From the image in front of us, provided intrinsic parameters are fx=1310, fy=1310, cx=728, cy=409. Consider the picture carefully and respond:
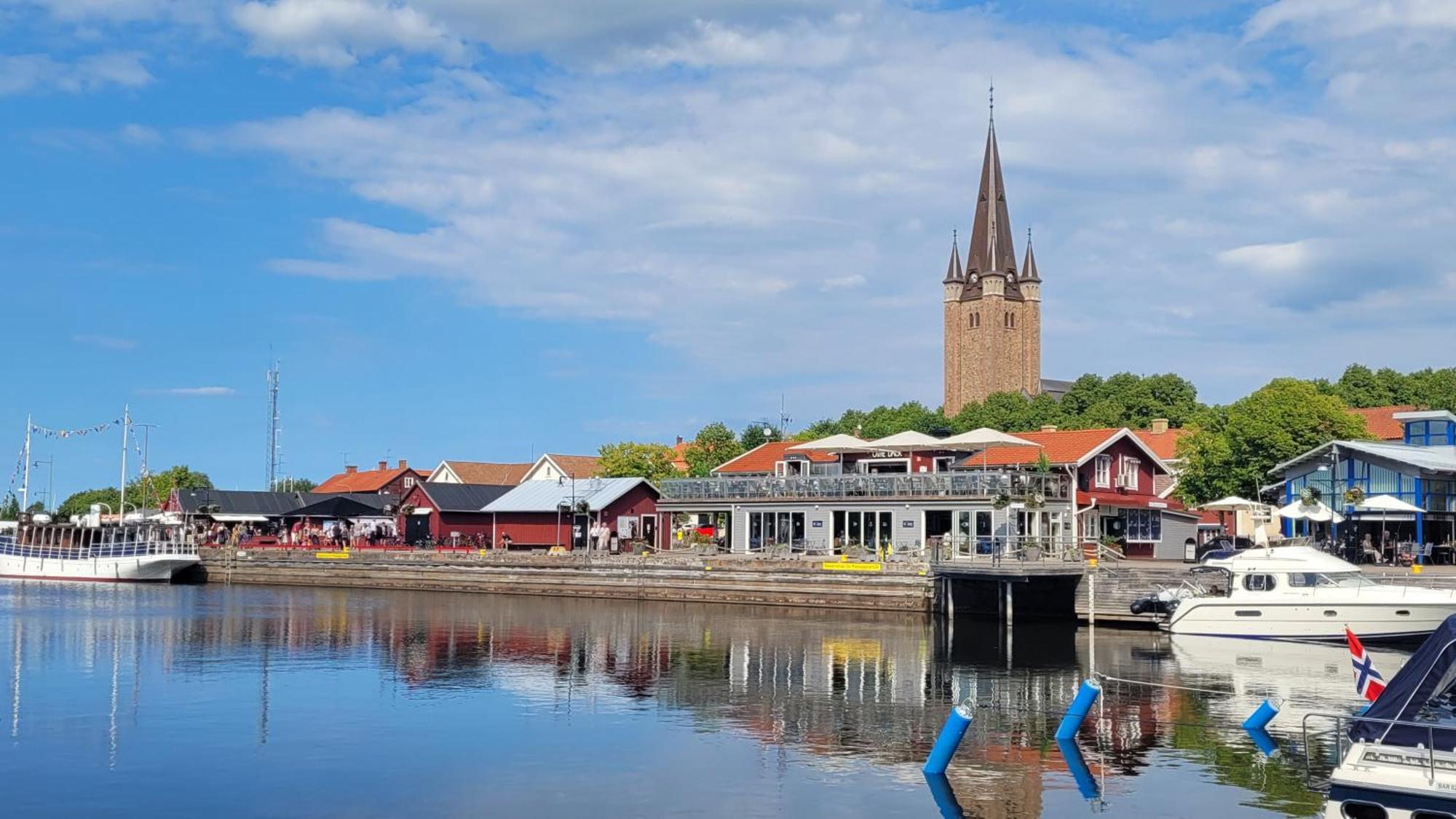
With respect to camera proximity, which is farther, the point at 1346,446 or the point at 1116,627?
the point at 1346,446

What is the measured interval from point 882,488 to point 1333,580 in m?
22.1

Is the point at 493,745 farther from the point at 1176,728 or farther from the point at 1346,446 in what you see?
the point at 1346,446

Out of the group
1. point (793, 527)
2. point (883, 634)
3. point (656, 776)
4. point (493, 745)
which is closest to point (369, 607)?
point (793, 527)

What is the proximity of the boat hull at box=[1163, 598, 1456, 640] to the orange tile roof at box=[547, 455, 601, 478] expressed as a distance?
66353mm

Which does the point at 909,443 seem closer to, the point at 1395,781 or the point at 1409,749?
the point at 1409,749

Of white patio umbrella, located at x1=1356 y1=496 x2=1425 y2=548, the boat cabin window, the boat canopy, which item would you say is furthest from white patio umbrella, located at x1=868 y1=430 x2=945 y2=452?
the boat canopy

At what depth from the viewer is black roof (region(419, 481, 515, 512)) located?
81.1 metres

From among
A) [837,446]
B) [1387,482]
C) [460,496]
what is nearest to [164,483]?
[460,496]

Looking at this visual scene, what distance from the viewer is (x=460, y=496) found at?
8238 cm

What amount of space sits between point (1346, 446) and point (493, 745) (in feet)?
132

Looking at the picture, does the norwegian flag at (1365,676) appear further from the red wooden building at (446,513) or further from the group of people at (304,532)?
the group of people at (304,532)

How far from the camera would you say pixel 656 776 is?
23641mm

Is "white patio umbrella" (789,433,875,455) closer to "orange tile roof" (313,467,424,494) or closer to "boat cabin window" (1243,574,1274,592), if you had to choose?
"boat cabin window" (1243,574,1274,592)

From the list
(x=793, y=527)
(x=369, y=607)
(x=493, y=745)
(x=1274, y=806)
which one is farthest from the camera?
(x=793, y=527)
